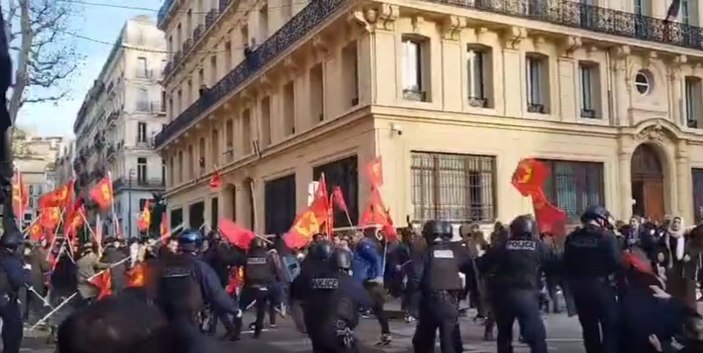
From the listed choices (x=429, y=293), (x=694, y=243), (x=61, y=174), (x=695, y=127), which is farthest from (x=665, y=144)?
(x=61, y=174)

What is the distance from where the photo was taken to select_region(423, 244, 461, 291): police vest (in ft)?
30.5

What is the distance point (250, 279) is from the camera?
1462 cm

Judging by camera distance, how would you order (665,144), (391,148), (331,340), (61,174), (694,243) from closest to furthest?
1. (331,340)
2. (694,243)
3. (391,148)
4. (665,144)
5. (61,174)

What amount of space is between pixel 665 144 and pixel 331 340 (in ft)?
70.9

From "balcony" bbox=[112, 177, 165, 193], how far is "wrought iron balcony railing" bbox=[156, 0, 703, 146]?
36274 millimetres

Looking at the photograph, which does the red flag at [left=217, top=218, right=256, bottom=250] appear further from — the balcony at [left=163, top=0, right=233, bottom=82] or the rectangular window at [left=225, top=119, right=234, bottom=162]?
the balcony at [left=163, top=0, right=233, bottom=82]

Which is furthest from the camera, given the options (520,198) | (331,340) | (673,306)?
(520,198)

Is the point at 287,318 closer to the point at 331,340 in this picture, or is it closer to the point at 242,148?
the point at 331,340

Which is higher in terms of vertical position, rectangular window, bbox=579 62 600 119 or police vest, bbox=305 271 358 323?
rectangular window, bbox=579 62 600 119

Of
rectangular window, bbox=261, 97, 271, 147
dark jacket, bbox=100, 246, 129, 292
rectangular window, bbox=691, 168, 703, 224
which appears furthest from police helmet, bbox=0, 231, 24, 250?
rectangular window, bbox=691, 168, 703, 224

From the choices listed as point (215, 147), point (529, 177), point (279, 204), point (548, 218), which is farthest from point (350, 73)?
point (215, 147)

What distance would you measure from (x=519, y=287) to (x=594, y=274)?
77 cm

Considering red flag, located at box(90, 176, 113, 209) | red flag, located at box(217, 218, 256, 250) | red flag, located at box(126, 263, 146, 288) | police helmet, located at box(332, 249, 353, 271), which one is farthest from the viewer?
red flag, located at box(90, 176, 113, 209)

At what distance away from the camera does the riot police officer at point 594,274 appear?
9.09 meters
